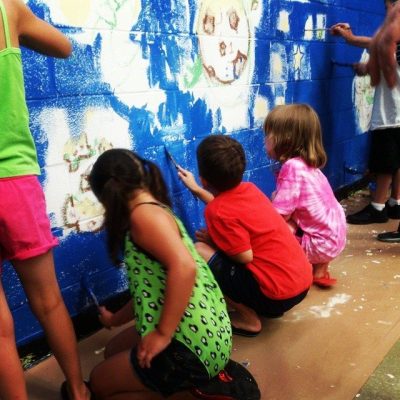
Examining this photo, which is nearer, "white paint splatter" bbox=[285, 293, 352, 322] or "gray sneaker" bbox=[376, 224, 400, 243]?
"white paint splatter" bbox=[285, 293, 352, 322]

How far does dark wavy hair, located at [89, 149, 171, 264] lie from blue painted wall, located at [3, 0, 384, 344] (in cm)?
58

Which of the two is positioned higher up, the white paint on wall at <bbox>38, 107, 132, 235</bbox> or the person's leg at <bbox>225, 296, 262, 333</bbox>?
the white paint on wall at <bbox>38, 107, 132, 235</bbox>

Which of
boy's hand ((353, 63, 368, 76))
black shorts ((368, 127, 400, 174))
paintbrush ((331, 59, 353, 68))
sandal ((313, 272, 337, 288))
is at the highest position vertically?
paintbrush ((331, 59, 353, 68))

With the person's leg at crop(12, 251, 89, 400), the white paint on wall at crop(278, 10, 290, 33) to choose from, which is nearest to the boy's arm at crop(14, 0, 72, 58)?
the person's leg at crop(12, 251, 89, 400)

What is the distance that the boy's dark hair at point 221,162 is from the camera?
2244mm

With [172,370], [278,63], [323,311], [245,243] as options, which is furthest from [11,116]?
[278,63]

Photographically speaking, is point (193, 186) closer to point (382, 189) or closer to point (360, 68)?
point (382, 189)

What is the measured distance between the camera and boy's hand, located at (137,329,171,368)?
162 centimetres

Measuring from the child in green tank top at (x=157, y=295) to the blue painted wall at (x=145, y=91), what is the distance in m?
0.61

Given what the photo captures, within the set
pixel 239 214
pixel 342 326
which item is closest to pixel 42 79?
pixel 239 214

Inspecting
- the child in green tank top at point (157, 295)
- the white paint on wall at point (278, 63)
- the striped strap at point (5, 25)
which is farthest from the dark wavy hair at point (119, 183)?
the white paint on wall at point (278, 63)

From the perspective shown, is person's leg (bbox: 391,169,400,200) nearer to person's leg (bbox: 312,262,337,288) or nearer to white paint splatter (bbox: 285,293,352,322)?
person's leg (bbox: 312,262,337,288)

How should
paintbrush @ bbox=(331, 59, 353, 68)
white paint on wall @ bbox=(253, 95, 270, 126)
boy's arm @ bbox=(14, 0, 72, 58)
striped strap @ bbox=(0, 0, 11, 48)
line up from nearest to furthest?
striped strap @ bbox=(0, 0, 11, 48) < boy's arm @ bbox=(14, 0, 72, 58) < white paint on wall @ bbox=(253, 95, 270, 126) < paintbrush @ bbox=(331, 59, 353, 68)

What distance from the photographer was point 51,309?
1671mm
